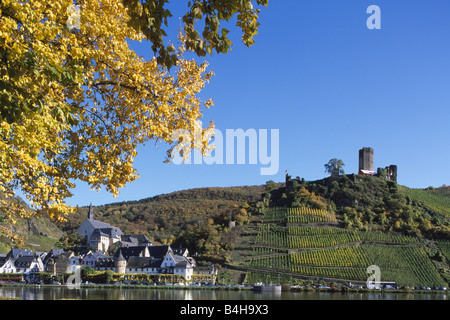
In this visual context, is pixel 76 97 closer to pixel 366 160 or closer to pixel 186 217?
pixel 366 160

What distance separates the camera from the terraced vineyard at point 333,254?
176 feet

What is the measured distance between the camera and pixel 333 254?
5781 centimetres

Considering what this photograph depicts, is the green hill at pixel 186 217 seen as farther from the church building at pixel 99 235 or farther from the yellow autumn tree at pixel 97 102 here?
the yellow autumn tree at pixel 97 102

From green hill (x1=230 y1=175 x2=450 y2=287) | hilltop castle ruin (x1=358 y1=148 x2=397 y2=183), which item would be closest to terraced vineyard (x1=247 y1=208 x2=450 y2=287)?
green hill (x1=230 y1=175 x2=450 y2=287)

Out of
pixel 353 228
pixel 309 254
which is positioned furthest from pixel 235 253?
pixel 353 228

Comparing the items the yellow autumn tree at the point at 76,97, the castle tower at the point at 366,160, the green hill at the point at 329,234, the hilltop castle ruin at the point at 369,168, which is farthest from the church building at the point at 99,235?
the yellow autumn tree at the point at 76,97

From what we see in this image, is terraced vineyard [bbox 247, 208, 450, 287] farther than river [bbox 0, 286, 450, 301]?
Yes

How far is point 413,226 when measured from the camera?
68438 millimetres

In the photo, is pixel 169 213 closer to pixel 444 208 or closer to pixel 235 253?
pixel 235 253

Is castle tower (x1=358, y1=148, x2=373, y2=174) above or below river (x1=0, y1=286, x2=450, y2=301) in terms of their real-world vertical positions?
above

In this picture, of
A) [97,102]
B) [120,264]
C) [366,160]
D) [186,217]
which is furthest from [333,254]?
[186,217]

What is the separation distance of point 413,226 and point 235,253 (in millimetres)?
29149

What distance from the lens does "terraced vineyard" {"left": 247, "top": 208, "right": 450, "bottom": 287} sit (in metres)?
53.8

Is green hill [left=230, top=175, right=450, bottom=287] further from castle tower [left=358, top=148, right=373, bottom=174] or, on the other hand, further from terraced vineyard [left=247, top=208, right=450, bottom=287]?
castle tower [left=358, top=148, right=373, bottom=174]
